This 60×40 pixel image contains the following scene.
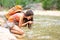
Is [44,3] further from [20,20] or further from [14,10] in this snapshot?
[20,20]

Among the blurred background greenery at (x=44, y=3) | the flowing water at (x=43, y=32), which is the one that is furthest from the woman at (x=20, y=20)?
the blurred background greenery at (x=44, y=3)

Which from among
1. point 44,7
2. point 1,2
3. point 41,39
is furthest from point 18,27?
point 1,2

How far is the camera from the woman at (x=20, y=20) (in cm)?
698

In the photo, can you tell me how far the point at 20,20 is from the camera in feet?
23.5

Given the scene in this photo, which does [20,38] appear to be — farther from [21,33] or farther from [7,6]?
[7,6]

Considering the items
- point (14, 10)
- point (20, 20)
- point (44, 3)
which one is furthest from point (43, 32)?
point (44, 3)

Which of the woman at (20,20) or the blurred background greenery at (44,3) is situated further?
the blurred background greenery at (44,3)

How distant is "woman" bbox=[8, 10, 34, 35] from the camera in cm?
698

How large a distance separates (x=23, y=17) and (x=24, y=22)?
167 millimetres

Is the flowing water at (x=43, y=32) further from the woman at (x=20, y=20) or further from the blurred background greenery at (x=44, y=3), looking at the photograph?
the blurred background greenery at (x=44, y=3)

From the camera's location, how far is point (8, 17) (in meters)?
7.69

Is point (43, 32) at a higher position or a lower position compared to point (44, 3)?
higher

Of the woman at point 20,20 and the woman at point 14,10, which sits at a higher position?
the woman at point 14,10

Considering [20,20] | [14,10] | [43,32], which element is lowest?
[43,32]
